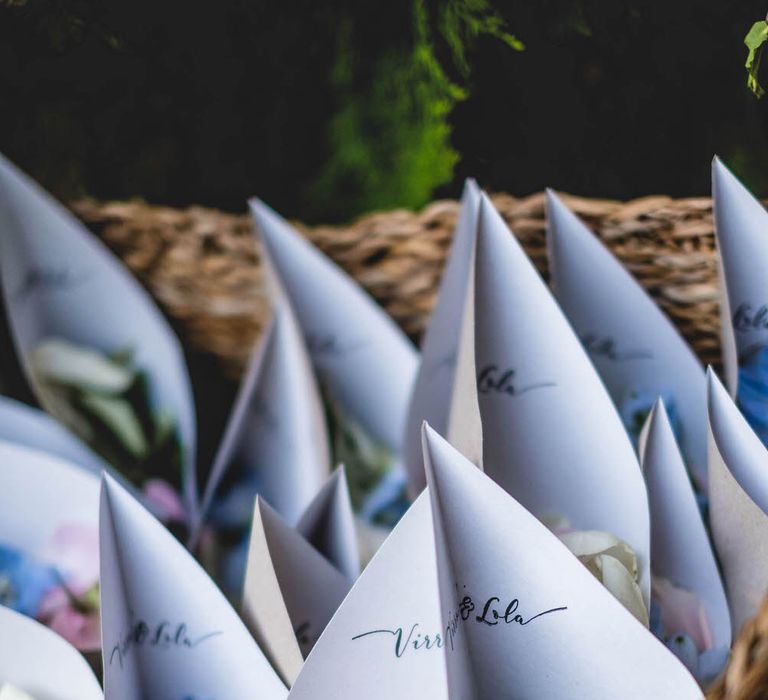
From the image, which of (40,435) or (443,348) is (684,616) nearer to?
(443,348)

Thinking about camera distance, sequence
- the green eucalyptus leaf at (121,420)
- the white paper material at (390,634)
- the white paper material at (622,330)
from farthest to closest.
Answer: the green eucalyptus leaf at (121,420)
the white paper material at (622,330)
the white paper material at (390,634)

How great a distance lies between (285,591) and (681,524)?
15 cm

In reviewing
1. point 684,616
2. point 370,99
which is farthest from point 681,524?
point 370,99

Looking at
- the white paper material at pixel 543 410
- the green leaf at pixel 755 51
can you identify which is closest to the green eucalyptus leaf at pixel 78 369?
the white paper material at pixel 543 410

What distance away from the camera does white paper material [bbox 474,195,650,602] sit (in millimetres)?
338

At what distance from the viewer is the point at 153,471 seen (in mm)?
486

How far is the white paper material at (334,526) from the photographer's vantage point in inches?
14.2

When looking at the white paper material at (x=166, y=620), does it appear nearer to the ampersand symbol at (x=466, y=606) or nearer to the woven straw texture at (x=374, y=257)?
the ampersand symbol at (x=466, y=606)

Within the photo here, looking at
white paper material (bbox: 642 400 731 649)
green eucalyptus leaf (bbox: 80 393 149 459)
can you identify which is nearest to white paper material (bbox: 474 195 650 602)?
white paper material (bbox: 642 400 731 649)

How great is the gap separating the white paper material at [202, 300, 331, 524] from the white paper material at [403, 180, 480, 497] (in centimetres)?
5

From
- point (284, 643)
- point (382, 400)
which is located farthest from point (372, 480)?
point (284, 643)

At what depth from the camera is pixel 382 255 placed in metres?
0.49

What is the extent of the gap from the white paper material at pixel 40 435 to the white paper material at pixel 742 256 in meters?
0.30

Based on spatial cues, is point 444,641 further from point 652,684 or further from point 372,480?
point 372,480
